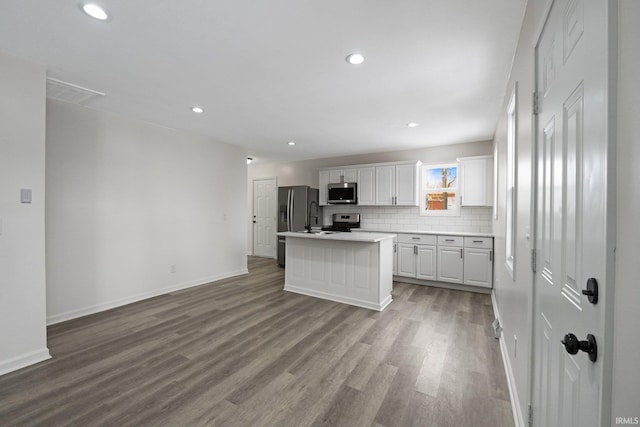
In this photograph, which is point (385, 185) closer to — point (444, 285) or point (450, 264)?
point (450, 264)

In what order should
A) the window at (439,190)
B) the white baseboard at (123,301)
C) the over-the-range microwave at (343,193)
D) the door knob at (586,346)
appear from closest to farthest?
the door knob at (586,346) < the white baseboard at (123,301) < the window at (439,190) < the over-the-range microwave at (343,193)

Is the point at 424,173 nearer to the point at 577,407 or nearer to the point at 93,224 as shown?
the point at 577,407

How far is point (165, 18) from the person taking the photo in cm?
183

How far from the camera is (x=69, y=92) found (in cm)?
294

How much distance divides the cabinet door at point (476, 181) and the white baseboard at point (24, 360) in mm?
5673

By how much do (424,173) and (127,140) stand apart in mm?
5022

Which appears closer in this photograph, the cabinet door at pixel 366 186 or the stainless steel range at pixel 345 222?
the cabinet door at pixel 366 186

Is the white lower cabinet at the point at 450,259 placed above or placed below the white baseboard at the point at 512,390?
above

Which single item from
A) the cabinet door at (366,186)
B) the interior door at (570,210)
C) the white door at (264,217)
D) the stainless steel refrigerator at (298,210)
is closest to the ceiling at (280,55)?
the interior door at (570,210)

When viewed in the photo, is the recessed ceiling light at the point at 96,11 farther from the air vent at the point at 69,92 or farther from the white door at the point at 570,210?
the white door at the point at 570,210

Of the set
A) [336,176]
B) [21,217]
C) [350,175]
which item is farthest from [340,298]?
[21,217]

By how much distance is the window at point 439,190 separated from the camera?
511 cm

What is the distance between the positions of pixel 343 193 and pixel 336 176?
18.3 inches

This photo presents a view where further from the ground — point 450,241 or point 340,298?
point 450,241
